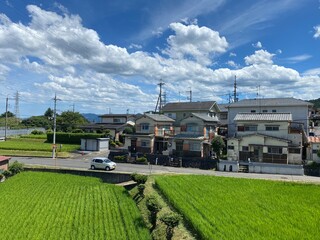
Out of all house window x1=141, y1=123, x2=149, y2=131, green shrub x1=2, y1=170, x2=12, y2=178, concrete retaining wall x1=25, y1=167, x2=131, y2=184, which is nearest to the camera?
concrete retaining wall x1=25, y1=167, x2=131, y2=184

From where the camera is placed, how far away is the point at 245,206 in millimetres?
16375

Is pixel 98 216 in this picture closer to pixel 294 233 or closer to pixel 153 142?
pixel 294 233

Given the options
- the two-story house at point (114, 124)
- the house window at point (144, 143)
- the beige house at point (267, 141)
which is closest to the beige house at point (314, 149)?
the beige house at point (267, 141)

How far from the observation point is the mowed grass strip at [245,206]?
12.6m

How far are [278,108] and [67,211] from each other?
116 feet

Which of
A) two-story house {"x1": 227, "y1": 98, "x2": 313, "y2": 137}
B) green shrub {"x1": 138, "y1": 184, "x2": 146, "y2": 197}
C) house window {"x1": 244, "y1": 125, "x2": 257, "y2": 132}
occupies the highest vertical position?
two-story house {"x1": 227, "y1": 98, "x2": 313, "y2": 137}

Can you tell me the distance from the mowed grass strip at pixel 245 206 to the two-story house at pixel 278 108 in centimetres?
2095

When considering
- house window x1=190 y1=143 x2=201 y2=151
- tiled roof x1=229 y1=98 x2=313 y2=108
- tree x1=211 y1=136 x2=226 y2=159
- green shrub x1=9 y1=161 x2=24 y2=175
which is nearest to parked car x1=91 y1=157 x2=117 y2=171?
green shrub x1=9 y1=161 x2=24 y2=175

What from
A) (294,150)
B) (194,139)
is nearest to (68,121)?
(194,139)

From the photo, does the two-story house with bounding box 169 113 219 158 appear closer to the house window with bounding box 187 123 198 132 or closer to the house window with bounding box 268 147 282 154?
the house window with bounding box 187 123 198 132

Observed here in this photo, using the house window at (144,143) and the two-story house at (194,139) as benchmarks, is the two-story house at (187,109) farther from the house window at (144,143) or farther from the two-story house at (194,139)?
the house window at (144,143)

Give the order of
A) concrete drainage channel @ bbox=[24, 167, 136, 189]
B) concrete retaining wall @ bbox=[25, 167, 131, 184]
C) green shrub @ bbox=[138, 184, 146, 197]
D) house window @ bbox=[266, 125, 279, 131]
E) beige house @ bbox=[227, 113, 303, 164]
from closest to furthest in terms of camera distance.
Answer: green shrub @ bbox=[138, 184, 146, 197], concrete drainage channel @ bbox=[24, 167, 136, 189], concrete retaining wall @ bbox=[25, 167, 131, 184], beige house @ bbox=[227, 113, 303, 164], house window @ bbox=[266, 125, 279, 131]

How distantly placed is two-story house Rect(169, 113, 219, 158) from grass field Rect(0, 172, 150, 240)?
46.8 ft

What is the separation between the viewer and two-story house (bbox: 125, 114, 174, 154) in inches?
1598
